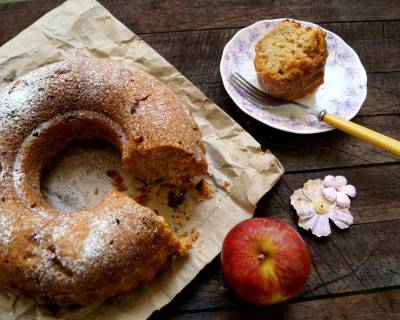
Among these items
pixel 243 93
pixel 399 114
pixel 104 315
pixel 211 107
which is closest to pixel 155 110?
pixel 211 107

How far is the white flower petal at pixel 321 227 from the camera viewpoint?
6.08 ft

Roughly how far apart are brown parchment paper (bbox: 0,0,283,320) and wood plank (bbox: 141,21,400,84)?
0.53ft

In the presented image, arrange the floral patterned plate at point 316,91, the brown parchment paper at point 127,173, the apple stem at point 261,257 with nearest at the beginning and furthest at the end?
1. the apple stem at point 261,257
2. the brown parchment paper at point 127,173
3. the floral patterned plate at point 316,91

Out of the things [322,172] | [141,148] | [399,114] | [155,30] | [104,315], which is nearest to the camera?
[104,315]

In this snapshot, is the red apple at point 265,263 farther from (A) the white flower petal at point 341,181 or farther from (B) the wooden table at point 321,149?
(A) the white flower petal at point 341,181

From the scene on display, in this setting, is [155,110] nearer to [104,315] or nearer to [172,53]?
[172,53]

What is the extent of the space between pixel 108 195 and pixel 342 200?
94 cm

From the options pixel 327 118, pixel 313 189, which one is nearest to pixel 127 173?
pixel 313 189

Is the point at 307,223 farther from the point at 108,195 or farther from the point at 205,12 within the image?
the point at 205,12

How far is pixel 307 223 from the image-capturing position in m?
1.88

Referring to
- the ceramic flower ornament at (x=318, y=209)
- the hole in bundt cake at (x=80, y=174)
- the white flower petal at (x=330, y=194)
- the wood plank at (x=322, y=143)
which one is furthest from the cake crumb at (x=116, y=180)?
the white flower petal at (x=330, y=194)

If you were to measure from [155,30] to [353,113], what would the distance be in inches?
41.7

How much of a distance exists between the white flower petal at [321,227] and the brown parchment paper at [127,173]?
240 mm

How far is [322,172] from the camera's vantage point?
6.62 feet
